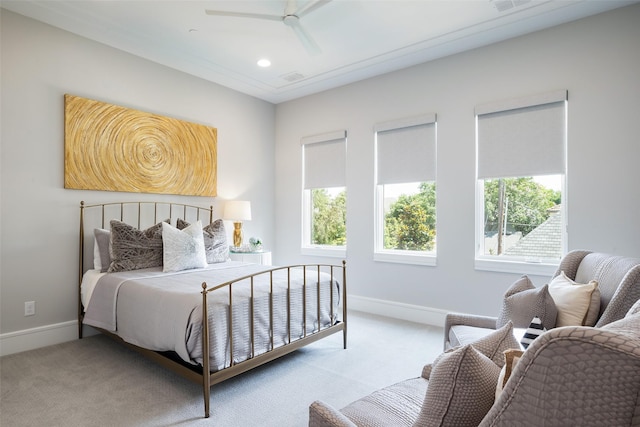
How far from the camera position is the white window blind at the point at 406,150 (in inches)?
155

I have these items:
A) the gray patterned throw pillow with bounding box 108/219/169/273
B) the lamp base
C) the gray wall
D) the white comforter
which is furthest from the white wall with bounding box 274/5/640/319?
the gray patterned throw pillow with bounding box 108/219/169/273

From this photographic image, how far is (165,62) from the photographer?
4000 millimetres

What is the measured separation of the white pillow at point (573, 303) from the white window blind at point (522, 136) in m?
1.75

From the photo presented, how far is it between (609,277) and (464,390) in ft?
5.09

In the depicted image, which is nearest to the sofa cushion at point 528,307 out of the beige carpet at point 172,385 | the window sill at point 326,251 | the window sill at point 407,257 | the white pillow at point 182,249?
the beige carpet at point 172,385

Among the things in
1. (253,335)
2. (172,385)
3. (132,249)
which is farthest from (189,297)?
(132,249)

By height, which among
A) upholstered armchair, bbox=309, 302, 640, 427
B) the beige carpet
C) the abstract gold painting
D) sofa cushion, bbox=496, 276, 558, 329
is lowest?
the beige carpet

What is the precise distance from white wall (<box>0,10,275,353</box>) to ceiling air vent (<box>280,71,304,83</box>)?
1.43m

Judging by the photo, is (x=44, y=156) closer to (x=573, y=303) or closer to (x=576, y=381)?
(x=576, y=381)

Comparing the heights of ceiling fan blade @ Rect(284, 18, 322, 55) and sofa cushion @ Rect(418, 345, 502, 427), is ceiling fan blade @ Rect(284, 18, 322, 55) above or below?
above

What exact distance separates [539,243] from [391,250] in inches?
59.9

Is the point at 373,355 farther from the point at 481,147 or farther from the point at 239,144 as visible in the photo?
the point at 239,144

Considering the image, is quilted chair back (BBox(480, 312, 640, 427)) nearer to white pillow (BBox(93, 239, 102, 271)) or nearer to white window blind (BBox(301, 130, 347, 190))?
white pillow (BBox(93, 239, 102, 271))

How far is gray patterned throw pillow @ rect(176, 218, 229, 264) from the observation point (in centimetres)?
377
